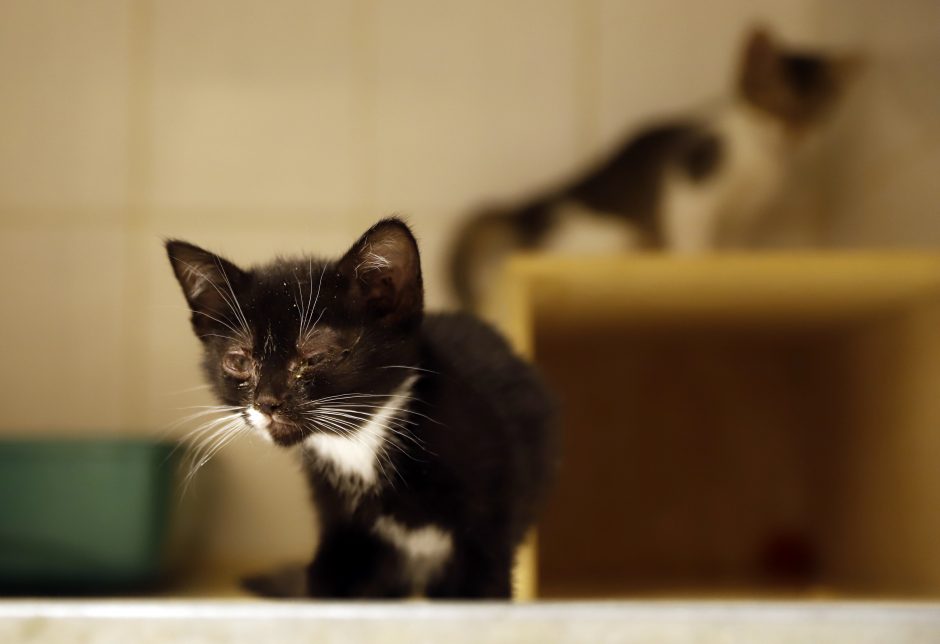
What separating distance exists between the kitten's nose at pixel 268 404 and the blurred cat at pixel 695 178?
93 centimetres

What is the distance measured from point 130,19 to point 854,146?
129cm

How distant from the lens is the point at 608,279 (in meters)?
1.10

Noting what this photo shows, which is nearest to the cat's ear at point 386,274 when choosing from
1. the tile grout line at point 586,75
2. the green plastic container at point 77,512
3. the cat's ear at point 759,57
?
the green plastic container at point 77,512

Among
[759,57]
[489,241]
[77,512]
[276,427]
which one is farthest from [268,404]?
[759,57]

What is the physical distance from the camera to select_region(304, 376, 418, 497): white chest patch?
2.33ft

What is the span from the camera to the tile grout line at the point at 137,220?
5.07ft

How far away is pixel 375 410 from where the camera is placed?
703 millimetres

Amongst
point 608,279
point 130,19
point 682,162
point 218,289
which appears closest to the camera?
point 218,289

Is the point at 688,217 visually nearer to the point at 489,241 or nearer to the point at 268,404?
the point at 489,241

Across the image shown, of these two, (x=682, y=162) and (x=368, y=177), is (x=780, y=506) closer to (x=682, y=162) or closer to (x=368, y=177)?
(x=682, y=162)

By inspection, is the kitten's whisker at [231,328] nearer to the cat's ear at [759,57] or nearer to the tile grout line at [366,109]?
the tile grout line at [366,109]

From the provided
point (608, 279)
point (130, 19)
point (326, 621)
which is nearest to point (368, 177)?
point (130, 19)

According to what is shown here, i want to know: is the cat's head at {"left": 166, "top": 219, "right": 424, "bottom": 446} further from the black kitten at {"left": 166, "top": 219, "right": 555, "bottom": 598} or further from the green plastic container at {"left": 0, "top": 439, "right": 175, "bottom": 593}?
the green plastic container at {"left": 0, "top": 439, "right": 175, "bottom": 593}

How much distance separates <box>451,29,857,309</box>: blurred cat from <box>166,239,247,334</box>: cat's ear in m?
0.88
